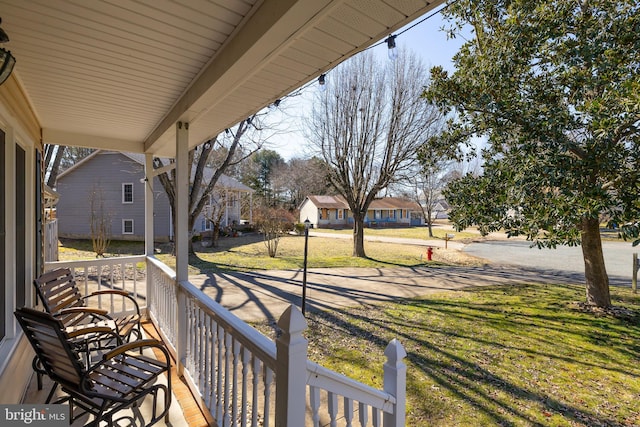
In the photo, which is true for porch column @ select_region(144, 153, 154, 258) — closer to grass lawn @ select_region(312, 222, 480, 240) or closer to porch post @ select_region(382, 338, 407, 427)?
porch post @ select_region(382, 338, 407, 427)

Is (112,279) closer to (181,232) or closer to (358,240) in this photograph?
(181,232)

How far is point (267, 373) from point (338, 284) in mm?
7139

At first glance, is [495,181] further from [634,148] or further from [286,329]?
[286,329]

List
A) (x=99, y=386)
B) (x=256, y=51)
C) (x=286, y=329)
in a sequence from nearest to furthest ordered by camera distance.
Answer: (x=286, y=329) < (x=256, y=51) < (x=99, y=386)

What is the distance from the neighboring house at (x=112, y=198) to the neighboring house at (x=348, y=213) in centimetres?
1592

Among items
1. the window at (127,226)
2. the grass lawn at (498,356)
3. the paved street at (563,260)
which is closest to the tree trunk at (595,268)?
the grass lawn at (498,356)

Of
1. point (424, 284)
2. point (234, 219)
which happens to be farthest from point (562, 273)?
point (234, 219)

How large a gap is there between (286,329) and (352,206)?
1239 centimetres

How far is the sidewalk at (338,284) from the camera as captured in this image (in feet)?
22.4

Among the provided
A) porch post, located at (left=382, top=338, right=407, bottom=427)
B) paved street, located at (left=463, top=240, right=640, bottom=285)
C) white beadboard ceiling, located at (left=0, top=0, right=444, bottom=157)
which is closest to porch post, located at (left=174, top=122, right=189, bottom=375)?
white beadboard ceiling, located at (left=0, top=0, right=444, bottom=157)

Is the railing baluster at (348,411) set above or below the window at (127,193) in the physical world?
below

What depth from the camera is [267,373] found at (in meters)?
1.70

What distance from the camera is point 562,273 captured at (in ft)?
35.9

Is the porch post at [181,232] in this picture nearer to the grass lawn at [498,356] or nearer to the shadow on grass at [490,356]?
the grass lawn at [498,356]
